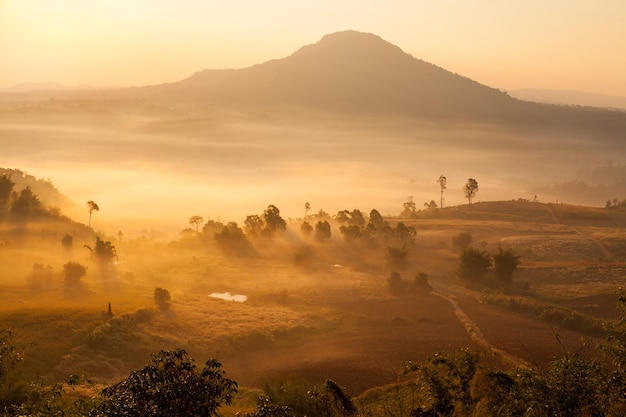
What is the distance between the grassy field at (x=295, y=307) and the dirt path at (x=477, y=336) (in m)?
0.95

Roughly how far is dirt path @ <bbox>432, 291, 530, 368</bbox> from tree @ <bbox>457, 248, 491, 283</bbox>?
8.95 metres

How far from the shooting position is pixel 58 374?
56344mm

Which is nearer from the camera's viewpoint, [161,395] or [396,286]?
[161,395]

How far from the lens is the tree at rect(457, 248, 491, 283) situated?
107438 millimetres

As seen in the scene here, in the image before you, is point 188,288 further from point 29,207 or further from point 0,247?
point 29,207

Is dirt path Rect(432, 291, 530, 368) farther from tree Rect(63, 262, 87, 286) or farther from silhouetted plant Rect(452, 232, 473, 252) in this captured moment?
tree Rect(63, 262, 87, 286)


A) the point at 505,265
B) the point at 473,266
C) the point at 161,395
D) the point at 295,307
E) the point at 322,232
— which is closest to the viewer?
the point at 161,395

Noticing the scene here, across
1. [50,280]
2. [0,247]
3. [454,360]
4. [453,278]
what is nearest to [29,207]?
[0,247]

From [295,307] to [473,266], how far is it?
36.7m

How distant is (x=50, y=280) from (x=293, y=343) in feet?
149

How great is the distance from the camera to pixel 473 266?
108m

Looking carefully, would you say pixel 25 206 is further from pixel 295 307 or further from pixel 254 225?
pixel 295 307

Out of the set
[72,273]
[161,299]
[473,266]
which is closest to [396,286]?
[473,266]

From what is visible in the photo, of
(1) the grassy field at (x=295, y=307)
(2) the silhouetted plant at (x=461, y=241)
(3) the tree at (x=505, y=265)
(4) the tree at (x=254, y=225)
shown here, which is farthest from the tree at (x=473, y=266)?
(4) the tree at (x=254, y=225)
